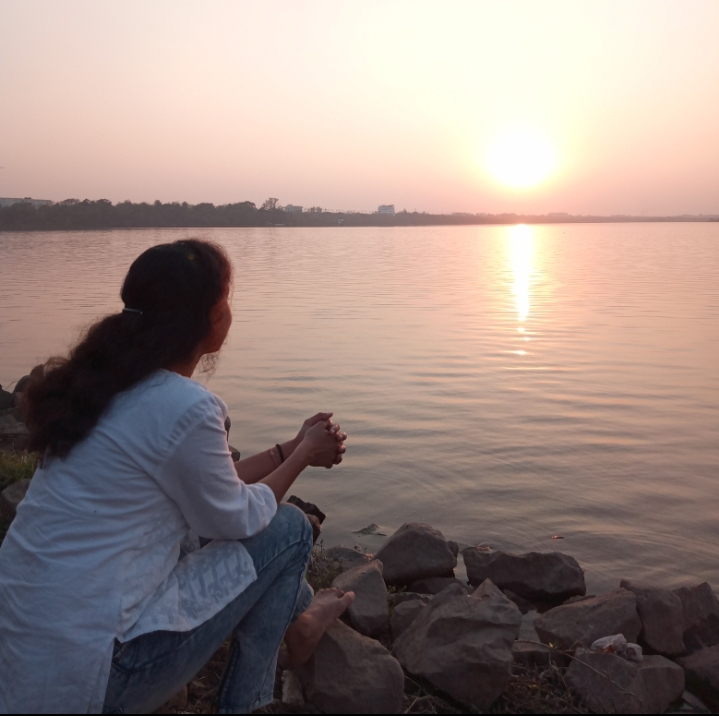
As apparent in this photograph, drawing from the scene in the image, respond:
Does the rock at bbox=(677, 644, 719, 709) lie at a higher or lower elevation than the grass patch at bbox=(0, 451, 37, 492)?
lower

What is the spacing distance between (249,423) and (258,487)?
4927 millimetres

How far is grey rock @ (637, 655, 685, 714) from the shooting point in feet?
9.37

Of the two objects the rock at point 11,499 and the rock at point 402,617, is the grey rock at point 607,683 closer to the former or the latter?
the rock at point 402,617

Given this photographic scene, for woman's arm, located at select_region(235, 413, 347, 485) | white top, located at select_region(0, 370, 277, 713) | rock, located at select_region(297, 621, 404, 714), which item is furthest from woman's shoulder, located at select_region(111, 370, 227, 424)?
rock, located at select_region(297, 621, 404, 714)

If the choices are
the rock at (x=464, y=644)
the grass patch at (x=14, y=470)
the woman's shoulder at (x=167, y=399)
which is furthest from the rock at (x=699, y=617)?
the grass patch at (x=14, y=470)

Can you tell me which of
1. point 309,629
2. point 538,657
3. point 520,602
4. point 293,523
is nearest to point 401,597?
point 520,602

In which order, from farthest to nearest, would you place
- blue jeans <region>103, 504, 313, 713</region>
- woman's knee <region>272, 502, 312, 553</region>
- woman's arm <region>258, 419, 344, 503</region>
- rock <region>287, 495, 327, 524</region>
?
rock <region>287, 495, 327, 524</region> → woman's arm <region>258, 419, 344, 503</region> → woman's knee <region>272, 502, 312, 553</region> → blue jeans <region>103, 504, 313, 713</region>

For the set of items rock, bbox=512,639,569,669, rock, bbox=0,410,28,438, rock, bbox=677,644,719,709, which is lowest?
rock, bbox=0,410,28,438

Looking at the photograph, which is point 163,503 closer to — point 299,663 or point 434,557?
point 299,663

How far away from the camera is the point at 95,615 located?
6.52ft

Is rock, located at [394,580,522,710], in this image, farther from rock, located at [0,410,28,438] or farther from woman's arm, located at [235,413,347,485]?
rock, located at [0,410,28,438]

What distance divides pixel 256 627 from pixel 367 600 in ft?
3.13

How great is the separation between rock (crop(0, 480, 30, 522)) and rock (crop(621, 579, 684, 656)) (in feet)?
10.5

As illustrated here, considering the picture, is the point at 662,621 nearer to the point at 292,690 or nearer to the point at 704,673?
the point at 704,673
